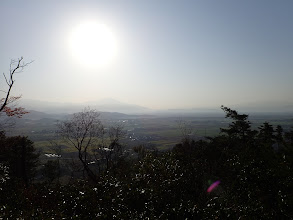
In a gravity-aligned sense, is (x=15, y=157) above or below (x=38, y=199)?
below

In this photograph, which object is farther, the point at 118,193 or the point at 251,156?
the point at 251,156

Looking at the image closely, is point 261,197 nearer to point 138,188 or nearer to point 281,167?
point 281,167

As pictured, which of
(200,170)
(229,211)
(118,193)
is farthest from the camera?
(200,170)

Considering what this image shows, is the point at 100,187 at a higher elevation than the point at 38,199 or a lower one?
higher

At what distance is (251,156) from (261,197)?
258cm

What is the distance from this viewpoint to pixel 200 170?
10820mm

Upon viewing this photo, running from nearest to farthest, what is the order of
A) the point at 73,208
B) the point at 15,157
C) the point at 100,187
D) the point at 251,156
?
the point at 73,208
the point at 100,187
the point at 251,156
the point at 15,157

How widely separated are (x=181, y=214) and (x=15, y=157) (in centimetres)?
2648

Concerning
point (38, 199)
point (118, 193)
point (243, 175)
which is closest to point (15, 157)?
point (38, 199)

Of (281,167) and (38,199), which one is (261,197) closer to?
(281,167)

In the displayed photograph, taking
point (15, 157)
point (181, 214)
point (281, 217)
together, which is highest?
point (181, 214)

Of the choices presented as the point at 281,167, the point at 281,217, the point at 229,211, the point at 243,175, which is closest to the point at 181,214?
the point at 229,211

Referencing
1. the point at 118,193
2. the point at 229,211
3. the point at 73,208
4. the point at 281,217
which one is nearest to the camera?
the point at 229,211

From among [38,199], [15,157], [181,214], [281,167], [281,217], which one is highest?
[281,167]
